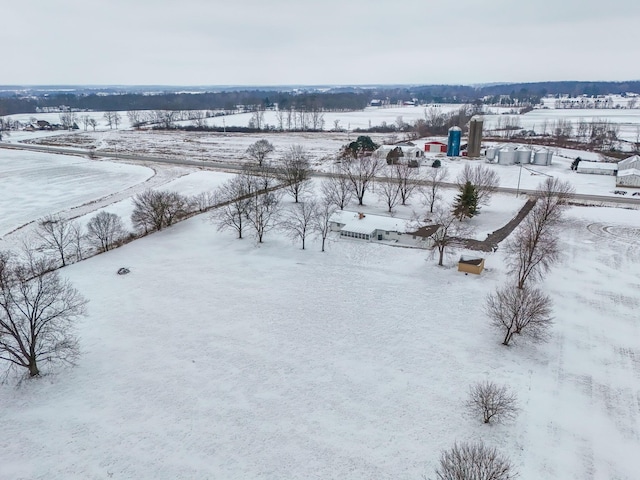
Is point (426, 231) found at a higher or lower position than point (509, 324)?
higher

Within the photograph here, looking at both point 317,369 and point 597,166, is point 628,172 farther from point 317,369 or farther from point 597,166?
point 317,369

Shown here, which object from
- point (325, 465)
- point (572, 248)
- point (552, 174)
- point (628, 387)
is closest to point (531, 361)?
point (628, 387)

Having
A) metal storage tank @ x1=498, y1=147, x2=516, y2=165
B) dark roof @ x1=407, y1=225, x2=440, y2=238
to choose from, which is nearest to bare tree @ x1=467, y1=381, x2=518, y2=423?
dark roof @ x1=407, y1=225, x2=440, y2=238

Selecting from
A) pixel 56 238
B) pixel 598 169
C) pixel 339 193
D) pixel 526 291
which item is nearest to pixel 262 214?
pixel 339 193

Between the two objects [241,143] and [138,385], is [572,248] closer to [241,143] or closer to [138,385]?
[138,385]

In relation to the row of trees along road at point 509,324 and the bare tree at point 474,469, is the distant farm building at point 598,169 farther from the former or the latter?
the bare tree at point 474,469

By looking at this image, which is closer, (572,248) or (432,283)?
(432,283)
